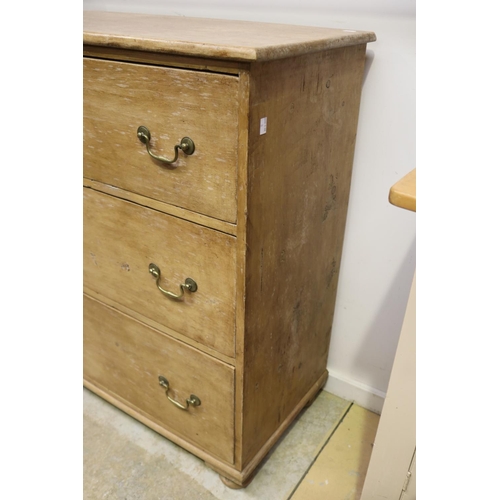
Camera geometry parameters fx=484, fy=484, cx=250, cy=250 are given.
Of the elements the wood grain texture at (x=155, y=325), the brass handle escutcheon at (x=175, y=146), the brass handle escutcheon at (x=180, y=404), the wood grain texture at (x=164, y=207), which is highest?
the brass handle escutcheon at (x=175, y=146)

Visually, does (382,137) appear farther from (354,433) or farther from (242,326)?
(354,433)

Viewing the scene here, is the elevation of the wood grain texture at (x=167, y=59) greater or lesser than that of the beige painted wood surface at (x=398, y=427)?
greater

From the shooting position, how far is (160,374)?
113cm

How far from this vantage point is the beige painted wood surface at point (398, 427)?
29.9 inches

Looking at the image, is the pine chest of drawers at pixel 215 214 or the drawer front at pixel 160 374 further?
the drawer front at pixel 160 374

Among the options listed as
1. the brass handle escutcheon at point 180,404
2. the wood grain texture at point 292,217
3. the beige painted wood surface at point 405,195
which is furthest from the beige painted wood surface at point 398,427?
the brass handle escutcheon at point 180,404

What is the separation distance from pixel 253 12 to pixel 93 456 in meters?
1.16

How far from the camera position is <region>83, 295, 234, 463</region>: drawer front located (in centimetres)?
103

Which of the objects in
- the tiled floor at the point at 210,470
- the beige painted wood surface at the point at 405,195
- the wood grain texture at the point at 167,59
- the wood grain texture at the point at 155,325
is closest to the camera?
the beige painted wood surface at the point at 405,195

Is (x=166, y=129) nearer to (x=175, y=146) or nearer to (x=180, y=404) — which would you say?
(x=175, y=146)

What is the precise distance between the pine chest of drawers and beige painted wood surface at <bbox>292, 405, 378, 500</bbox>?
0.41 feet

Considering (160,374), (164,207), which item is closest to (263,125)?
(164,207)

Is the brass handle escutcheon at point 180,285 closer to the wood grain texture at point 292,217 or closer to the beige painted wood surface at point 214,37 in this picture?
the wood grain texture at point 292,217

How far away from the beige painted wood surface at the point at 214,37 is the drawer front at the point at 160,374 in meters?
0.59
